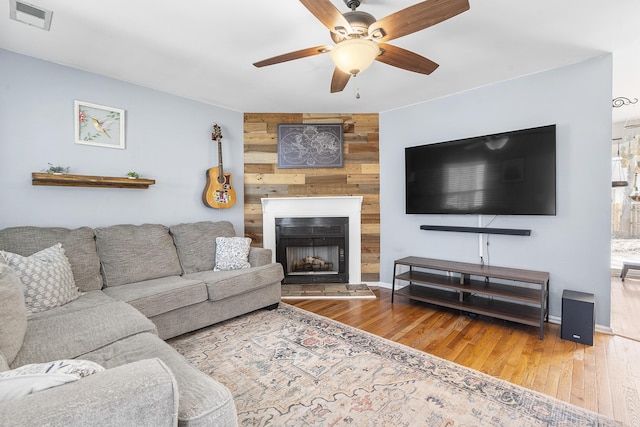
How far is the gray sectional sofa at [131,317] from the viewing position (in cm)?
72

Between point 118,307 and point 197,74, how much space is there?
7.18 feet

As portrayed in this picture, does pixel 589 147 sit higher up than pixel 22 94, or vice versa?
pixel 22 94

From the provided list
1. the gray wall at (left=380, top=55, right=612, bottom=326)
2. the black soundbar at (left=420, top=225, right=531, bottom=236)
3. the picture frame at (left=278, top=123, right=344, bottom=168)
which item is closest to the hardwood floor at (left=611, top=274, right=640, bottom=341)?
the gray wall at (left=380, top=55, right=612, bottom=326)

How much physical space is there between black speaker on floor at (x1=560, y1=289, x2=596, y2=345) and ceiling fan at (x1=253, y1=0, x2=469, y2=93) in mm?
2270

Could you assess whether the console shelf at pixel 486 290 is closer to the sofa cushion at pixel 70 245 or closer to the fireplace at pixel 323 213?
the fireplace at pixel 323 213

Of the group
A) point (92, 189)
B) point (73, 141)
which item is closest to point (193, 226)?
point (92, 189)

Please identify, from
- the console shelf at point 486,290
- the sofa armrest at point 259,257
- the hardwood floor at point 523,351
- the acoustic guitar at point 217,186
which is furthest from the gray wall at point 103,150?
the console shelf at point 486,290

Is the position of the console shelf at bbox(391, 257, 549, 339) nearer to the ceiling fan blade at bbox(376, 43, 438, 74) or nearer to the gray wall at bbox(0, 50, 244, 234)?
the ceiling fan blade at bbox(376, 43, 438, 74)

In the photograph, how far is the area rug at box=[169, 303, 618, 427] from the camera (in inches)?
59.8

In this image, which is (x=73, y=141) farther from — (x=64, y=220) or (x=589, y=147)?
(x=589, y=147)

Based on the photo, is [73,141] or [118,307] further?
[73,141]

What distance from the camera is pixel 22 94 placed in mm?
2410

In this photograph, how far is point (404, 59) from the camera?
1955mm

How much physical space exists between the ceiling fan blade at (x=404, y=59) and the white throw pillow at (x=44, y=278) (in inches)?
104
